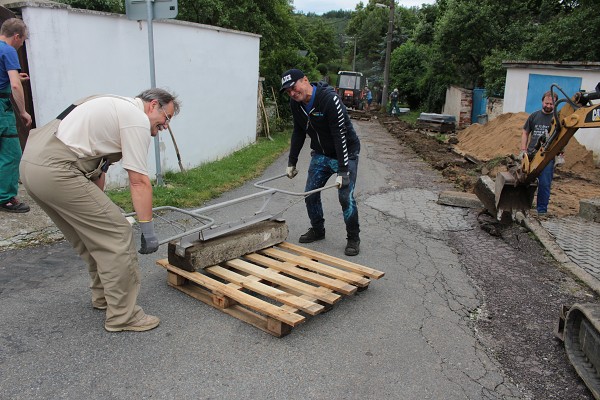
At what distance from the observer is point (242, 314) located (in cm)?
365

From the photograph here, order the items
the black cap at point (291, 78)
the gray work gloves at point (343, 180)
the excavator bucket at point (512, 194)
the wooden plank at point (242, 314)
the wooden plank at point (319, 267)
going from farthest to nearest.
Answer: the excavator bucket at point (512, 194) → the gray work gloves at point (343, 180) → the black cap at point (291, 78) → the wooden plank at point (319, 267) → the wooden plank at point (242, 314)

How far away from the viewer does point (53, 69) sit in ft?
19.4

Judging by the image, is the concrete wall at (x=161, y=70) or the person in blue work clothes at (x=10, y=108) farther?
the concrete wall at (x=161, y=70)

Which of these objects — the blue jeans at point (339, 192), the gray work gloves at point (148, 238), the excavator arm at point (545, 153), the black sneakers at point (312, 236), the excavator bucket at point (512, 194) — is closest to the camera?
the gray work gloves at point (148, 238)

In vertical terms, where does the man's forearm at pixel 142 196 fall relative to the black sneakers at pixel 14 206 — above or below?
above

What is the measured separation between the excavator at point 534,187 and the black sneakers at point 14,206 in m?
5.40

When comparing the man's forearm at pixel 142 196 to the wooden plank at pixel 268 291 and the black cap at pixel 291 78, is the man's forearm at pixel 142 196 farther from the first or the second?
the black cap at pixel 291 78

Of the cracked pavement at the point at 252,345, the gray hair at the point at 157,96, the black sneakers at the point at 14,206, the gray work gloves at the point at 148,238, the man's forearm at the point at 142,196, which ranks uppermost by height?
the gray hair at the point at 157,96

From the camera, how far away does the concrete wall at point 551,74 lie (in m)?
11.6

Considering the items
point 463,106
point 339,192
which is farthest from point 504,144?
point 463,106

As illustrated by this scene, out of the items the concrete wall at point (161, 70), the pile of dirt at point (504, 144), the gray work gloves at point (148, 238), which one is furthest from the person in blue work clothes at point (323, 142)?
the pile of dirt at point (504, 144)

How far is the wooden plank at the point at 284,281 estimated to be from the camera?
376 centimetres

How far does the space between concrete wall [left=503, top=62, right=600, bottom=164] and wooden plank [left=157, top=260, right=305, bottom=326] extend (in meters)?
11.0

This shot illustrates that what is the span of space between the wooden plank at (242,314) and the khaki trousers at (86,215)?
56 centimetres
